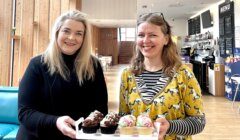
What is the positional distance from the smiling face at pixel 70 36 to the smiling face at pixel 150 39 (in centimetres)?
36

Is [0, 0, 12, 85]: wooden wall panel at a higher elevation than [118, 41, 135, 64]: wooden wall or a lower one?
lower

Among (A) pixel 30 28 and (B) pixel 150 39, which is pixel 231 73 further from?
(B) pixel 150 39

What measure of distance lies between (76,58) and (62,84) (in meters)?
0.19

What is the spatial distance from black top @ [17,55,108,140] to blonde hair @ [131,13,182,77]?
0.26m

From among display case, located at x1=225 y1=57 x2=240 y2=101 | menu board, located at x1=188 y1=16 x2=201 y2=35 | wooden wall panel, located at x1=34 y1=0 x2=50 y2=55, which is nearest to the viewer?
wooden wall panel, located at x1=34 y1=0 x2=50 y2=55

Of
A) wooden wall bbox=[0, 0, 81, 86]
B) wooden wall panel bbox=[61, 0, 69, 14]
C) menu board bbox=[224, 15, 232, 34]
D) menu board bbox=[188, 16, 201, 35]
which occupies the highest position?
menu board bbox=[188, 16, 201, 35]

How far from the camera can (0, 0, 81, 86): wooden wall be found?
386cm

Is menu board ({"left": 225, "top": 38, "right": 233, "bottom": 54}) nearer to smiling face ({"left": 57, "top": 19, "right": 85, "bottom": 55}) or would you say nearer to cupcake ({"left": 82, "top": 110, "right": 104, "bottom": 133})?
smiling face ({"left": 57, "top": 19, "right": 85, "bottom": 55})

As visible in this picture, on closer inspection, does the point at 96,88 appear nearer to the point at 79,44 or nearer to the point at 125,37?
the point at 79,44

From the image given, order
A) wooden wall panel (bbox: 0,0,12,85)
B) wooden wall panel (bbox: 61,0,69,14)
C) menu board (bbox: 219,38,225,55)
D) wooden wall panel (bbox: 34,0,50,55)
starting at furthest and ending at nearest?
menu board (bbox: 219,38,225,55) < wooden wall panel (bbox: 61,0,69,14) < wooden wall panel (bbox: 34,0,50,55) < wooden wall panel (bbox: 0,0,12,85)

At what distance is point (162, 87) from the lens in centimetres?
132

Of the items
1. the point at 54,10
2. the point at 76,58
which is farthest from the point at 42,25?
the point at 76,58

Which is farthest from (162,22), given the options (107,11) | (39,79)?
(107,11)

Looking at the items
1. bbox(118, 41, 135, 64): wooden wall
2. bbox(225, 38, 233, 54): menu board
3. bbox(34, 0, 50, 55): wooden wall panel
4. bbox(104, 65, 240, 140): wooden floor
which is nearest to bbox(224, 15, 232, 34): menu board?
bbox(225, 38, 233, 54): menu board
